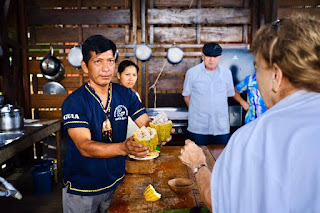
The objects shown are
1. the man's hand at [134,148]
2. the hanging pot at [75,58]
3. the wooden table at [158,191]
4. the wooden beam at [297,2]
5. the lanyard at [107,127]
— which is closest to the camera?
the wooden table at [158,191]

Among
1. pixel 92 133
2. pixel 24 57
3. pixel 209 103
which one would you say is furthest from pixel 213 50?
pixel 24 57

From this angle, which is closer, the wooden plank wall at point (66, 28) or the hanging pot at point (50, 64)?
the hanging pot at point (50, 64)

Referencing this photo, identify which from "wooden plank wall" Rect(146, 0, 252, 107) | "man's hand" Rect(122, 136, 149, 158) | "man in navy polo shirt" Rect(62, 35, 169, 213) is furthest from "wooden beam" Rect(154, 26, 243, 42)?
"man's hand" Rect(122, 136, 149, 158)

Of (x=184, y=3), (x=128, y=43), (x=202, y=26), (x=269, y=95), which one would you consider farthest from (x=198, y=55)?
(x=269, y=95)

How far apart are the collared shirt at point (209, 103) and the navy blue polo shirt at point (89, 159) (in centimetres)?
245

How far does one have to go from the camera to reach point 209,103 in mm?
4277

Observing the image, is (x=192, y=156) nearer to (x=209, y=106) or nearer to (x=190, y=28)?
(x=209, y=106)

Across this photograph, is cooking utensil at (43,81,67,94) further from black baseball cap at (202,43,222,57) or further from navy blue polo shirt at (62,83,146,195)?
navy blue polo shirt at (62,83,146,195)

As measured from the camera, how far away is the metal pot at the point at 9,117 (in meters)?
3.62

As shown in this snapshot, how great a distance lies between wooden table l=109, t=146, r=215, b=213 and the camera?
1.45 m

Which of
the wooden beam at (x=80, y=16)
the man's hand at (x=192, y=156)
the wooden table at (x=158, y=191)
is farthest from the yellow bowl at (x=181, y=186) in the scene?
the wooden beam at (x=80, y=16)

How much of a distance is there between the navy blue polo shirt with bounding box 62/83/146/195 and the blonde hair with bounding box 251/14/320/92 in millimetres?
1364

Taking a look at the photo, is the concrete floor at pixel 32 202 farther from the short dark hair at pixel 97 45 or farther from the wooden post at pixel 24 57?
the short dark hair at pixel 97 45

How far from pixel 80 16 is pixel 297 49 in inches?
223
